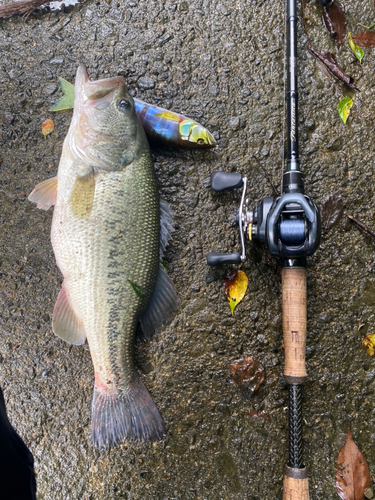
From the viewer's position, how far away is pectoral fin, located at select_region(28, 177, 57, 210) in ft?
6.89

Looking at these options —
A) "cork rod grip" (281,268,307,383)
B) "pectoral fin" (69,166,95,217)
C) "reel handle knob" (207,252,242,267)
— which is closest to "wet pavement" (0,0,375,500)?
"reel handle knob" (207,252,242,267)

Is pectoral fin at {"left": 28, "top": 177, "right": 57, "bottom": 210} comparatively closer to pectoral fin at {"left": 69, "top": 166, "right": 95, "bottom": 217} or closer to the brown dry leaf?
pectoral fin at {"left": 69, "top": 166, "right": 95, "bottom": 217}

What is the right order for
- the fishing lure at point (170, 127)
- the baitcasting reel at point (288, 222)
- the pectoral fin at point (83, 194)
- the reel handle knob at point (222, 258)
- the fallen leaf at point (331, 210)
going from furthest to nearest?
the fallen leaf at point (331, 210), the fishing lure at point (170, 127), the reel handle knob at point (222, 258), the pectoral fin at point (83, 194), the baitcasting reel at point (288, 222)

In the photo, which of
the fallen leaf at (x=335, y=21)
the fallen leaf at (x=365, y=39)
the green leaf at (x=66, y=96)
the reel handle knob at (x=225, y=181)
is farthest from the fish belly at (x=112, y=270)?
the fallen leaf at (x=365, y=39)

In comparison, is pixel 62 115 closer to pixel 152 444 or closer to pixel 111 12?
pixel 111 12

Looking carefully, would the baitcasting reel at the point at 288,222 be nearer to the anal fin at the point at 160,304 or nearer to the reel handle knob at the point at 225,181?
the reel handle knob at the point at 225,181

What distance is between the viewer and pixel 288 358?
1932 mm

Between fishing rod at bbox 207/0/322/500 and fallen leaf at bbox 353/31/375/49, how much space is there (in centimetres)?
55

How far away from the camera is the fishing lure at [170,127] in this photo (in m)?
2.13

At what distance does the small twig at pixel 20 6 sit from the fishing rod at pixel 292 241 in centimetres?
165

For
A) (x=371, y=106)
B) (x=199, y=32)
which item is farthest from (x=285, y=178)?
(x=199, y=32)

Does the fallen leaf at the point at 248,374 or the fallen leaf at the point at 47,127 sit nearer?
the fallen leaf at the point at 248,374

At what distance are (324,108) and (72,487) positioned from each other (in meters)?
2.89

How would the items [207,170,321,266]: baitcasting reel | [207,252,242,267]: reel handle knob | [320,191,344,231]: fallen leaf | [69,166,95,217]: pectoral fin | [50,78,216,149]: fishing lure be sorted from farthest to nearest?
[320,191,344,231]: fallen leaf
[50,78,216,149]: fishing lure
[207,252,242,267]: reel handle knob
[69,166,95,217]: pectoral fin
[207,170,321,266]: baitcasting reel
